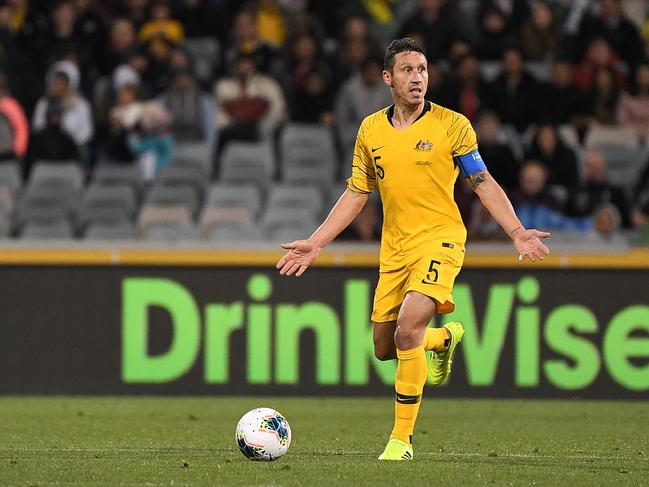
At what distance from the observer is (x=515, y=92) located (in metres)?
17.2

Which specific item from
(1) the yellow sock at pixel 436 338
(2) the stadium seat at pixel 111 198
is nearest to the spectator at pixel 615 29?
(2) the stadium seat at pixel 111 198

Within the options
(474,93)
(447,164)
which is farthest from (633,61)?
(447,164)

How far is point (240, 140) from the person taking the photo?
672 inches

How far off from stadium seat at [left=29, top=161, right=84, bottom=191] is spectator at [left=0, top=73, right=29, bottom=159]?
386 millimetres

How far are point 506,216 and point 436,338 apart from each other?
103 centimetres

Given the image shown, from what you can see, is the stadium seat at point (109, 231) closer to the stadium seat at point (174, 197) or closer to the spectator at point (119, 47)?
the stadium seat at point (174, 197)

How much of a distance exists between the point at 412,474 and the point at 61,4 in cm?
1225

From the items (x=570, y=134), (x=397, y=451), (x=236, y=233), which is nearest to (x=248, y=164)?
(x=236, y=233)

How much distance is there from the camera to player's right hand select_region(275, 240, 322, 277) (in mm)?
8594

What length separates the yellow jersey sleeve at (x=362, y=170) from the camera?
8711mm

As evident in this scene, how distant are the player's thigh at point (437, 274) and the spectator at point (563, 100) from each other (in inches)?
358

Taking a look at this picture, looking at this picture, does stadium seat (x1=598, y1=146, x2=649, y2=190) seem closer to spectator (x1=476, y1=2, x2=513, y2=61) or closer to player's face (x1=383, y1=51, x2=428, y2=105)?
spectator (x1=476, y1=2, x2=513, y2=61)

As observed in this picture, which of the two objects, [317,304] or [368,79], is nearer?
[317,304]

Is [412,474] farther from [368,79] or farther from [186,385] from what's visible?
[368,79]
